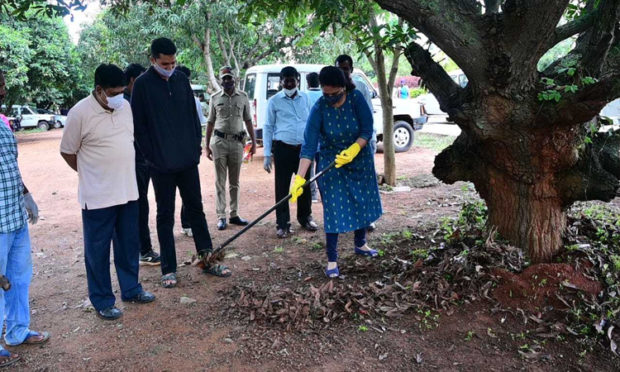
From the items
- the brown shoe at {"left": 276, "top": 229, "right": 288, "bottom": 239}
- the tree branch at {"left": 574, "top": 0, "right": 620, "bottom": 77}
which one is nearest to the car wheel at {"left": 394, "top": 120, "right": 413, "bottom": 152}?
the brown shoe at {"left": 276, "top": 229, "right": 288, "bottom": 239}

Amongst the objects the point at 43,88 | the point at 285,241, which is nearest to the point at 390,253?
the point at 285,241

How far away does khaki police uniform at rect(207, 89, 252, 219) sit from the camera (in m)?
5.79

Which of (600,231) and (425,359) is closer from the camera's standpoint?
(425,359)

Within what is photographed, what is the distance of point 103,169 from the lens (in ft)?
11.4

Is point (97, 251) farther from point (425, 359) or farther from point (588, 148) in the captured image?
point (588, 148)

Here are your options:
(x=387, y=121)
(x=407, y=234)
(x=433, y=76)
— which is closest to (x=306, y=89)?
(x=387, y=121)

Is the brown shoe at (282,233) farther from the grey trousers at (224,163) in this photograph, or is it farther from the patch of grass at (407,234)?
the patch of grass at (407,234)

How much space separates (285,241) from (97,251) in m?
2.25

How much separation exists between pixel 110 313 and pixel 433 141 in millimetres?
12439

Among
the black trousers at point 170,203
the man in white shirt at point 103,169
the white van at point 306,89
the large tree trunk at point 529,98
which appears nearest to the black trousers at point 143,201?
the black trousers at point 170,203

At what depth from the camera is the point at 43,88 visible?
24297 mm

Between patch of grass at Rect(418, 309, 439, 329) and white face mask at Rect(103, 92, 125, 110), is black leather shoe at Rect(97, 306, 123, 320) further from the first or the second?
patch of grass at Rect(418, 309, 439, 329)

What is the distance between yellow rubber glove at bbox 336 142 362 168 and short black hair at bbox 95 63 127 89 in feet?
5.82

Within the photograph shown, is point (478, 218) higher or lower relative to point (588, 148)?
lower
